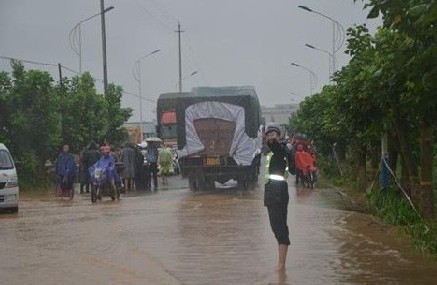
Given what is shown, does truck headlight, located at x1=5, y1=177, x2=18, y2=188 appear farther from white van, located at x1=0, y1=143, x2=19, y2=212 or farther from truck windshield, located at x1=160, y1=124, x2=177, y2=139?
truck windshield, located at x1=160, y1=124, x2=177, y2=139

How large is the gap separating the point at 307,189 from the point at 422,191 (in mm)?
11024

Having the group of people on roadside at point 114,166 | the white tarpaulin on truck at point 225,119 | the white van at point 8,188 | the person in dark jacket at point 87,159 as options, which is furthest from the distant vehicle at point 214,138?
the white van at point 8,188

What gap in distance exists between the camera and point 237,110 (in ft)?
76.8

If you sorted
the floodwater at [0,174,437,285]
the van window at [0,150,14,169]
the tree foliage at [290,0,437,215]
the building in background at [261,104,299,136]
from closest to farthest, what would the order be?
the tree foliage at [290,0,437,215] → the floodwater at [0,174,437,285] → the van window at [0,150,14,169] → the building in background at [261,104,299,136]

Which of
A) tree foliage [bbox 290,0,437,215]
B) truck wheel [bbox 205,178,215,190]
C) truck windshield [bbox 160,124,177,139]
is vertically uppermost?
truck windshield [bbox 160,124,177,139]

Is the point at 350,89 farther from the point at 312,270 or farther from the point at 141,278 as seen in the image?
the point at 141,278

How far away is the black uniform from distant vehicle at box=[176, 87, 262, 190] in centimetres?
1398

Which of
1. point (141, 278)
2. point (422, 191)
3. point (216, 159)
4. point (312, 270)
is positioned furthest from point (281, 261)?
point (216, 159)

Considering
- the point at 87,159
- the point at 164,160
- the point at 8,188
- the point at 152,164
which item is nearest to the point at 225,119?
the point at 152,164

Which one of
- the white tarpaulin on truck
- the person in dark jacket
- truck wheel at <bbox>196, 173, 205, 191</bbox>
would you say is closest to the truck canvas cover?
the white tarpaulin on truck

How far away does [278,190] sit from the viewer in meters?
8.91

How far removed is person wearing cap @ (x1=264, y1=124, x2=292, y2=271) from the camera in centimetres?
892

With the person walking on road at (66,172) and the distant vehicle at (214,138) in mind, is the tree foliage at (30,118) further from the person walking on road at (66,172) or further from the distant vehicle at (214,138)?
the distant vehicle at (214,138)

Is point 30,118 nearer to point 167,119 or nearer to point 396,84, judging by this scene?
point 167,119
